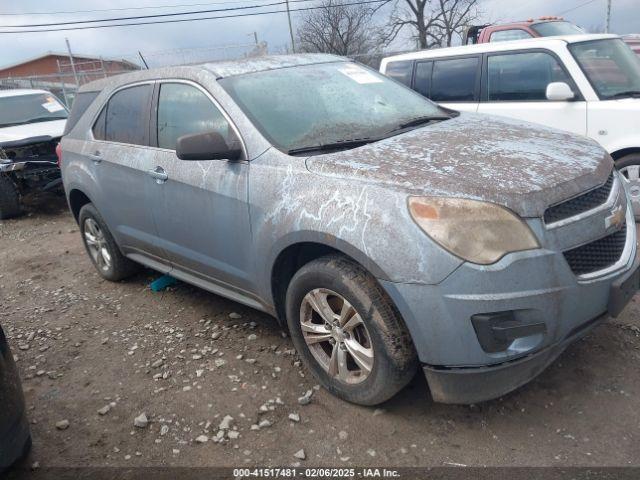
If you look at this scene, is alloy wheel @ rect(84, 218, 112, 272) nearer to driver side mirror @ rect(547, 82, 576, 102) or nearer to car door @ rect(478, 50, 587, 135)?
car door @ rect(478, 50, 587, 135)

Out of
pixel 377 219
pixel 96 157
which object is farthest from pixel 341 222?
pixel 96 157

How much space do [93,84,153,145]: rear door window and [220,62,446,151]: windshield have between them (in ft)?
2.93

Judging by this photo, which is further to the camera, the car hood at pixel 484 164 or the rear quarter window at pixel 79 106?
the rear quarter window at pixel 79 106

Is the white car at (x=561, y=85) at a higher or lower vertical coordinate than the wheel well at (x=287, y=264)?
higher

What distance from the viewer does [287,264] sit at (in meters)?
2.85

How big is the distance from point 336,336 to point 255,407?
2.01ft

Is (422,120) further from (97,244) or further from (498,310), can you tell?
(97,244)

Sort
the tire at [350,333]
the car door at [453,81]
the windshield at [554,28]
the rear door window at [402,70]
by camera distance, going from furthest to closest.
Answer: the windshield at [554,28], the rear door window at [402,70], the car door at [453,81], the tire at [350,333]

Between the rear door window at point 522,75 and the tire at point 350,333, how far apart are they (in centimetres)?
390

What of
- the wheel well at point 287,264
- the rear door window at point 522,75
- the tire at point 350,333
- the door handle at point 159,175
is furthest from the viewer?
the rear door window at point 522,75

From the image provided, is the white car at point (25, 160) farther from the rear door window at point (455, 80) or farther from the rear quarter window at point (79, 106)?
the rear door window at point (455, 80)

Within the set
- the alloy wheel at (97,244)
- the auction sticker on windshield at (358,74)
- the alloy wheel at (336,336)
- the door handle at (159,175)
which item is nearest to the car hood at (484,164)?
the alloy wheel at (336,336)

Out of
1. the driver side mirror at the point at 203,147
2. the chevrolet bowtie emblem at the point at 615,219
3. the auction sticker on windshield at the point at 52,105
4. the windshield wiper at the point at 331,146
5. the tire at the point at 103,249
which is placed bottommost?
the tire at the point at 103,249

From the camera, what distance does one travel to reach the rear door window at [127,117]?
374cm
